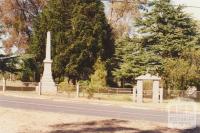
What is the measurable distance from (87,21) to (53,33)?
13.8 ft

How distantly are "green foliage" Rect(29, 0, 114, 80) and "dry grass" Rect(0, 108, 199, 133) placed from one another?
107 ft

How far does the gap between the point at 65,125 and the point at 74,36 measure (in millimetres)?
36195

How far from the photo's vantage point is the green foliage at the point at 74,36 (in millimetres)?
50875

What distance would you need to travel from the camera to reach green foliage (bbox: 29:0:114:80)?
5088 cm

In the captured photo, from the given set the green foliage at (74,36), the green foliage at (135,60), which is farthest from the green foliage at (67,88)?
the green foliage at (135,60)

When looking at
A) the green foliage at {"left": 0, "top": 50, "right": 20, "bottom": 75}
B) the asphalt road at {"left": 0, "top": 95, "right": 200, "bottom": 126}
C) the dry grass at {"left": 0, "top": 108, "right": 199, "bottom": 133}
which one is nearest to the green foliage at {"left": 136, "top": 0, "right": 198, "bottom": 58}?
the asphalt road at {"left": 0, "top": 95, "right": 200, "bottom": 126}

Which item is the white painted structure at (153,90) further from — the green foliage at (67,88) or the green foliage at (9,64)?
the green foliage at (9,64)

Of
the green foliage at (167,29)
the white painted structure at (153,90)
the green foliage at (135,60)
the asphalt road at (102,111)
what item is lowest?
the asphalt road at (102,111)

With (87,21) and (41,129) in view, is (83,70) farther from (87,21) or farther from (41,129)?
(41,129)

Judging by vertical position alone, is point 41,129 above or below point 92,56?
below

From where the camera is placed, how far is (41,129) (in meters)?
14.8

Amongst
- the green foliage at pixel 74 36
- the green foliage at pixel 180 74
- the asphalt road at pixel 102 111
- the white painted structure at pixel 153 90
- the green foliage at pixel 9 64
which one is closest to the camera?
the green foliage at pixel 9 64

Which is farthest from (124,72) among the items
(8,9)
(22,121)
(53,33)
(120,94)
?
(22,121)

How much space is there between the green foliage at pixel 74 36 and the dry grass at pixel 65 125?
107ft
